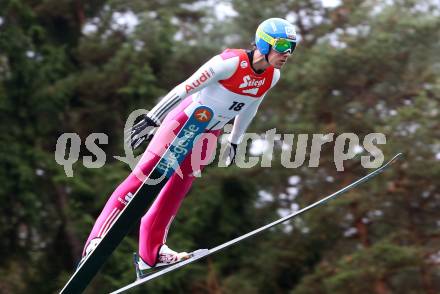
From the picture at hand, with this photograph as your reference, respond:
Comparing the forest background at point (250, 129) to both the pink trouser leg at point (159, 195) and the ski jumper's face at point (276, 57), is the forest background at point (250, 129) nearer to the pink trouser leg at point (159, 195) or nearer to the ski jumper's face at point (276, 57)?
the pink trouser leg at point (159, 195)

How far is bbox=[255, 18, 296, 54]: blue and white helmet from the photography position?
4547 mm

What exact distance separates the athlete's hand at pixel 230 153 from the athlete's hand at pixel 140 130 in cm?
88

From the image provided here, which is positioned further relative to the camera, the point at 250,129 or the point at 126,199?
the point at 250,129

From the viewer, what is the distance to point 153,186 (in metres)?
4.80

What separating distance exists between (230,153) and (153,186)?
76cm

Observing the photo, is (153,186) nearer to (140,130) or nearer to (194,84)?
(140,130)

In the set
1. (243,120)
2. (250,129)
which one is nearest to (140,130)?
(243,120)

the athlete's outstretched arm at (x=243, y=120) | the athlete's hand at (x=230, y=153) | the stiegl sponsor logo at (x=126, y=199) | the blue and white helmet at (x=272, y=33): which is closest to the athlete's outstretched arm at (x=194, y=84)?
the blue and white helmet at (x=272, y=33)

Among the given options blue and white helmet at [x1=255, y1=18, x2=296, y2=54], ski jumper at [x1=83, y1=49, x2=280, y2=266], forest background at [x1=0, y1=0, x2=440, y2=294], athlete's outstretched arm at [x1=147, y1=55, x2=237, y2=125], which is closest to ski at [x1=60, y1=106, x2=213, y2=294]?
ski jumper at [x1=83, y1=49, x2=280, y2=266]

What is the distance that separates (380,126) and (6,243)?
6.15m

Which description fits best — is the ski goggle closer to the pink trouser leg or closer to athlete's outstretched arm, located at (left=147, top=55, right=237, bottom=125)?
athlete's outstretched arm, located at (left=147, top=55, right=237, bottom=125)

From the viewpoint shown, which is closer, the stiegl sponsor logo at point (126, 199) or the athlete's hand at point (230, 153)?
the stiegl sponsor logo at point (126, 199)

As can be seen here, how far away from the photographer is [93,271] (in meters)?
4.91

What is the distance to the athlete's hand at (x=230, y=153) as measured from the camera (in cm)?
535
